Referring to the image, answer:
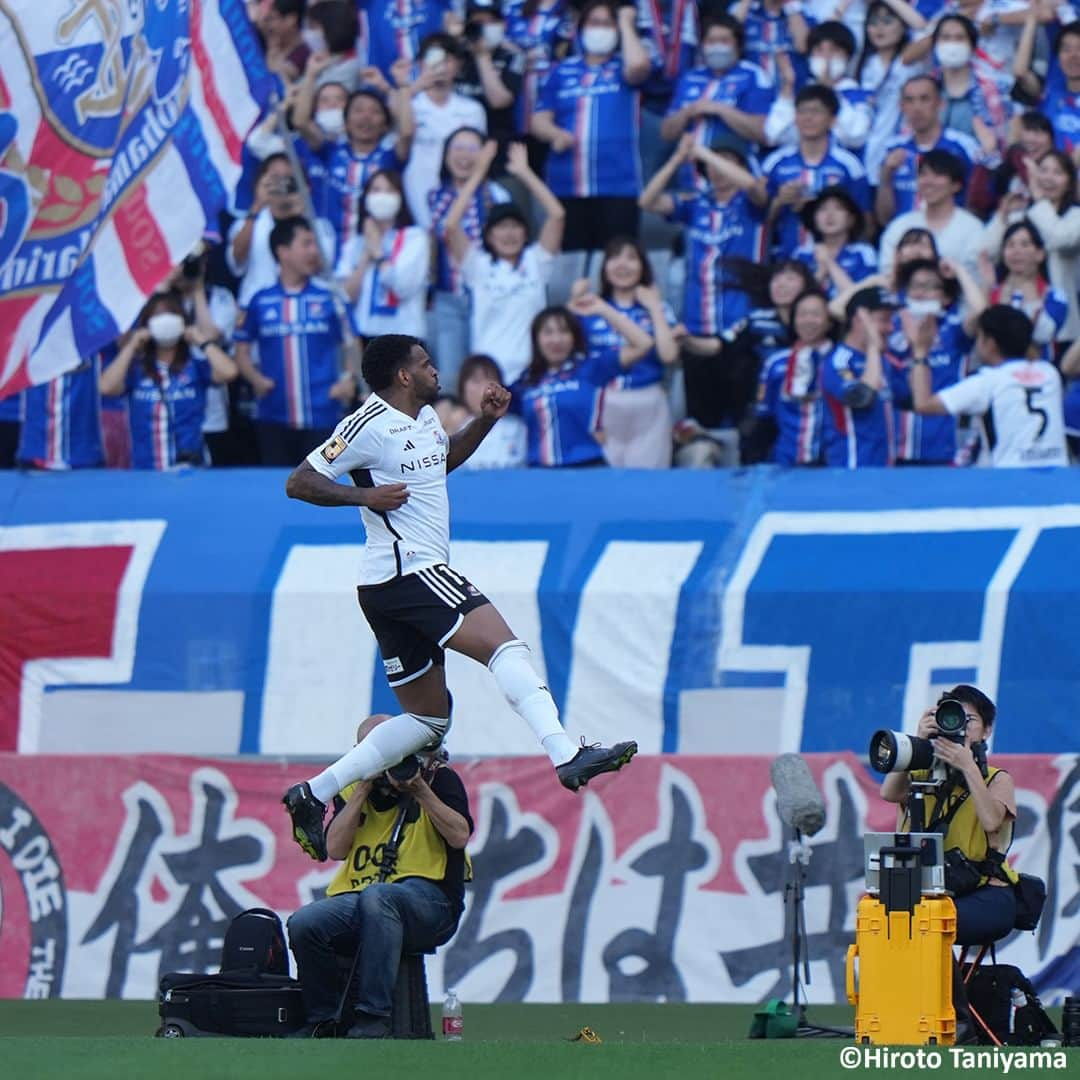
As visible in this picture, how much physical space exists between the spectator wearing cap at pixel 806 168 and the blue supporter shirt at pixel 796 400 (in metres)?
1.27

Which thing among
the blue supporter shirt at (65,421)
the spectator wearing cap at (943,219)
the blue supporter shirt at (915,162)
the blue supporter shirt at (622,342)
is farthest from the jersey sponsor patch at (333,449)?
the blue supporter shirt at (915,162)

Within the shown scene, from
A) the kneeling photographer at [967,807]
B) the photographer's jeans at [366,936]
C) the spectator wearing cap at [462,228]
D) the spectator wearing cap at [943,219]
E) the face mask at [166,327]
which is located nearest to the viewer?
the kneeling photographer at [967,807]

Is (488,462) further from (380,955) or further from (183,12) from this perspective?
(380,955)

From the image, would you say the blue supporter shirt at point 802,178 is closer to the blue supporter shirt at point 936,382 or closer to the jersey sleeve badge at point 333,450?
the blue supporter shirt at point 936,382

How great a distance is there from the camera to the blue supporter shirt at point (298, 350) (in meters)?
15.4

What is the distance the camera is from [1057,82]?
16.1 metres

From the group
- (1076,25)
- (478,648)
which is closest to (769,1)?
(1076,25)

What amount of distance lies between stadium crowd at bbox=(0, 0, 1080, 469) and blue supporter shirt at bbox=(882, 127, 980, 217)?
0.07ft

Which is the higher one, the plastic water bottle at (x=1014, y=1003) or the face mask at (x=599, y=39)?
the face mask at (x=599, y=39)

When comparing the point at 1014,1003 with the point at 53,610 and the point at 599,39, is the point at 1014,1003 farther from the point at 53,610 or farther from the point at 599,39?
the point at 599,39

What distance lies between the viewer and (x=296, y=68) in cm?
1761

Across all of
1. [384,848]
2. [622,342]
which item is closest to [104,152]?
[622,342]

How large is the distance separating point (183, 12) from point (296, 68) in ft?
16.0

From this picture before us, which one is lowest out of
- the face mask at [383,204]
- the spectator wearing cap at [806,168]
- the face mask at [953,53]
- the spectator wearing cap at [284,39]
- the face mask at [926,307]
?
the face mask at [926,307]
